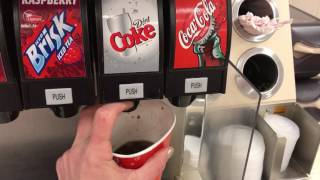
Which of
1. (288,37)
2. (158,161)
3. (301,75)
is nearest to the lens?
(158,161)

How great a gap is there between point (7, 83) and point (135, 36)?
0.15 meters

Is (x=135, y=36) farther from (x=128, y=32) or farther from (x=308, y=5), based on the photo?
(x=308, y=5)

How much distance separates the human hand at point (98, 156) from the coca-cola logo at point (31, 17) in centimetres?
13

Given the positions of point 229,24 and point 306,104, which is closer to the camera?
point 229,24

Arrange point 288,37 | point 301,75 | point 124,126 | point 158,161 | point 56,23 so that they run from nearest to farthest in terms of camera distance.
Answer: point 56,23
point 158,161
point 124,126
point 288,37
point 301,75

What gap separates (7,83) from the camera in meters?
0.36

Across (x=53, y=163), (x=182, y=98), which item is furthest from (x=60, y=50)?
(x=53, y=163)

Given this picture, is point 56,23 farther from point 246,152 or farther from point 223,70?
point 246,152

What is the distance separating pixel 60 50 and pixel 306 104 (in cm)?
79

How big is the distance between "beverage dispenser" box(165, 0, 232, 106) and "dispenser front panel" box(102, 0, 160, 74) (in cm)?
2

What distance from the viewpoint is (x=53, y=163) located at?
24.4 inches

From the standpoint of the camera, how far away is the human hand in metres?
0.41

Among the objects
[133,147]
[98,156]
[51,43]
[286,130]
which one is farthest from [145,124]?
[286,130]

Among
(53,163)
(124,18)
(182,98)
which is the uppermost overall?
(124,18)
